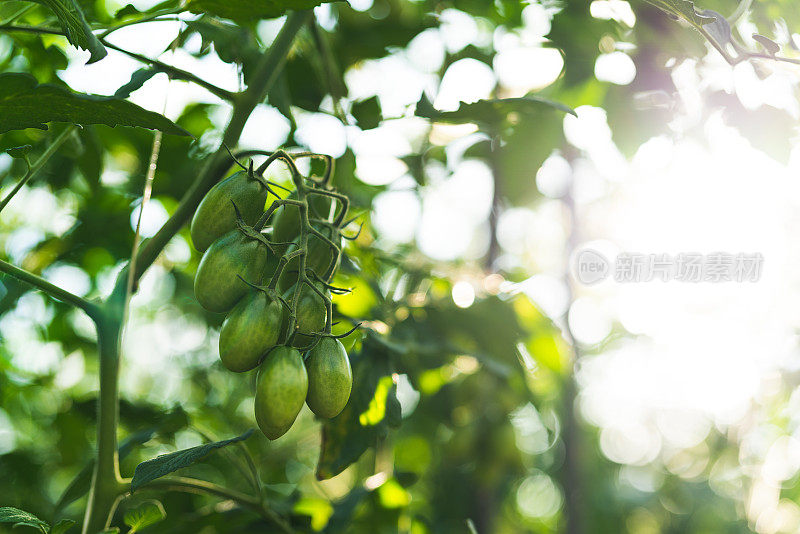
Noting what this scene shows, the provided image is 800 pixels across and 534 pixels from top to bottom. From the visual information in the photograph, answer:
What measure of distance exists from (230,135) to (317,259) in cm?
23

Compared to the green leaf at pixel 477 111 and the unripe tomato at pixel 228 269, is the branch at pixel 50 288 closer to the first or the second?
the unripe tomato at pixel 228 269

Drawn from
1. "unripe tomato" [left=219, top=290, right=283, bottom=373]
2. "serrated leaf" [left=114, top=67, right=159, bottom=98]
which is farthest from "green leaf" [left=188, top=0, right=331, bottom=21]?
"unripe tomato" [left=219, top=290, right=283, bottom=373]

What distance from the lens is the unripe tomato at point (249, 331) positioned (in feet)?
2.48

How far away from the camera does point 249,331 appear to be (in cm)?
75

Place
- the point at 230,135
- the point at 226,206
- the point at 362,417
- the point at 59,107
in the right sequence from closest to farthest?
the point at 59,107 < the point at 226,206 < the point at 230,135 < the point at 362,417

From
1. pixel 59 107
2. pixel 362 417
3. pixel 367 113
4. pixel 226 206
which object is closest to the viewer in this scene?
pixel 59 107

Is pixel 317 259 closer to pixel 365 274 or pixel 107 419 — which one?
pixel 107 419

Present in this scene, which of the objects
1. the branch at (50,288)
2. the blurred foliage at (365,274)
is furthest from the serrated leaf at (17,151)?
the branch at (50,288)

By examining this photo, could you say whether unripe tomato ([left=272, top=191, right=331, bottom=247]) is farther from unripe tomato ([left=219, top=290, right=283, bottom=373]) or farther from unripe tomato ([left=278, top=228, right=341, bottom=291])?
unripe tomato ([left=219, top=290, right=283, bottom=373])

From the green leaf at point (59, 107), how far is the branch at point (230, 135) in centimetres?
18

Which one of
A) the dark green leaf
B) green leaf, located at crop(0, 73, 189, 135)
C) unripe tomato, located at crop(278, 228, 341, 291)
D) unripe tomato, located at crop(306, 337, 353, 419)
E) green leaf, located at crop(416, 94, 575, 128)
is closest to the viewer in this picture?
green leaf, located at crop(0, 73, 189, 135)

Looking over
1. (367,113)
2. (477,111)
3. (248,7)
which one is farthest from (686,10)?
(367,113)

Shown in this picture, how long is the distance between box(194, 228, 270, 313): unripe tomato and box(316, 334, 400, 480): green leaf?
0.35 metres

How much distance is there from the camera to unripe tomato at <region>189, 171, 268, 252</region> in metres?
0.83
